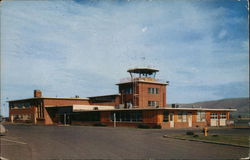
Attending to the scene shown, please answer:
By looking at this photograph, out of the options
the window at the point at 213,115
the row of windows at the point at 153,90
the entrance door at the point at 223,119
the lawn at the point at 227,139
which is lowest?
the entrance door at the point at 223,119

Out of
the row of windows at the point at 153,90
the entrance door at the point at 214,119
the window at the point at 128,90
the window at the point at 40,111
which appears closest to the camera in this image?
the entrance door at the point at 214,119

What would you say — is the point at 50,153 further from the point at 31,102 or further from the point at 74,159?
the point at 31,102

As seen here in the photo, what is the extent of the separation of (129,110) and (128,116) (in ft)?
4.34

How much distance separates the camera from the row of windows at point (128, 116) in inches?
1916

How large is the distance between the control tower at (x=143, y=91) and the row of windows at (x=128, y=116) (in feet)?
17.1

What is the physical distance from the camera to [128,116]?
50.6m

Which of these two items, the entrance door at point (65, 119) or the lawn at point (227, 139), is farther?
the entrance door at point (65, 119)

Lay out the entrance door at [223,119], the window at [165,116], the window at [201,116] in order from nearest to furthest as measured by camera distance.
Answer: the window at [165,116]
the window at [201,116]
the entrance door at [223,119]

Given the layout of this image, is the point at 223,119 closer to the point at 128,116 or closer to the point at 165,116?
the point at 165,116

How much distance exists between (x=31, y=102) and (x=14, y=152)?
2358 inches

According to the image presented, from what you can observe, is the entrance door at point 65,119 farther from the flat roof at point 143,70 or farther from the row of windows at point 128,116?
the flat roof at point 143,70

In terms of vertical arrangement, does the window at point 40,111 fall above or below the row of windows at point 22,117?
above

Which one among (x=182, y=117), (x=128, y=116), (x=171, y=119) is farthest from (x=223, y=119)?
(x=128, y=116)

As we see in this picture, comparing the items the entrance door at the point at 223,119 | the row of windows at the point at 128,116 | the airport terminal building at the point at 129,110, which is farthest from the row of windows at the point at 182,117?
the entrance door at the point at 223,119
